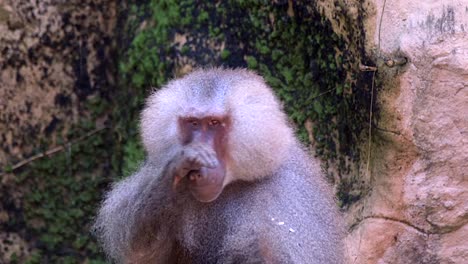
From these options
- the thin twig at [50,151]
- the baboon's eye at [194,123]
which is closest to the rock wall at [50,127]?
the thin twig at [50,151]

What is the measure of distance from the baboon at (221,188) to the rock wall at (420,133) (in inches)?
43.9

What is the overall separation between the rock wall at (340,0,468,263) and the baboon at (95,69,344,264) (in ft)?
3.66

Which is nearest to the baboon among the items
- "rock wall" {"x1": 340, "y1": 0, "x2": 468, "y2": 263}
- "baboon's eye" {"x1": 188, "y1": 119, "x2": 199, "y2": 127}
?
"baboon's eye" {"x1": 188, "y1": 119, "x2": 199, "y2": 127}

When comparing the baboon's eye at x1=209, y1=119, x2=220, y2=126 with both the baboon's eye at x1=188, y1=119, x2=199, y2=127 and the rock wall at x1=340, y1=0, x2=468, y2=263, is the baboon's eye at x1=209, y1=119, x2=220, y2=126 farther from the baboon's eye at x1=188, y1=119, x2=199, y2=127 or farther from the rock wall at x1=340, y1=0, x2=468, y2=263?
the rock wall at x1=340, y1=0, x2=468, y2=263

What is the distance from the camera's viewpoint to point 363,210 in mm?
5215

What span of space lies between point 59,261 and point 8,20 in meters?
1.73

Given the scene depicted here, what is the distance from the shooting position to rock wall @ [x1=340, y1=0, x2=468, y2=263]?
479 cm

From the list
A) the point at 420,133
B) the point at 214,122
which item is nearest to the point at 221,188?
the point at 214,122

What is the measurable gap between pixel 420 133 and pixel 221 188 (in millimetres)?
Result: 1677

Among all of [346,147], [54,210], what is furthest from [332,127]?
[54,210]

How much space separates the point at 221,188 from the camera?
367cm

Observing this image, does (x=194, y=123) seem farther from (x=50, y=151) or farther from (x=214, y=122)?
(x=50, y=151)

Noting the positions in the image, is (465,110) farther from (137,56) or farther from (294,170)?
(137,56)

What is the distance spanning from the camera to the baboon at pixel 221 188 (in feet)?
12.0
